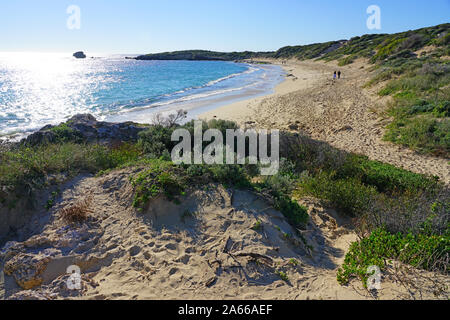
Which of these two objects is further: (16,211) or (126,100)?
(126,100)

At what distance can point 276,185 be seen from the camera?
5.27m

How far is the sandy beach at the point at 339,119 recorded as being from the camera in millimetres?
9289

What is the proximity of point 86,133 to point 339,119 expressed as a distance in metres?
12.5

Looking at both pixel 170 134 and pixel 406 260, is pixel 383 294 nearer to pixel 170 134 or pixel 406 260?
pixel 406 260

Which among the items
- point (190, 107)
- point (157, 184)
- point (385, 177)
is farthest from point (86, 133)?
point (190, 107)

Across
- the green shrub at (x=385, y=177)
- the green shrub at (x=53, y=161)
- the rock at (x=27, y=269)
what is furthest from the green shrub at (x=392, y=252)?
the green shrub at (x=53, y=161)

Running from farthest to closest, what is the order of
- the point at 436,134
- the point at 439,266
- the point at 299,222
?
the point at 436,134, the point at 299,222, the point at 439,266

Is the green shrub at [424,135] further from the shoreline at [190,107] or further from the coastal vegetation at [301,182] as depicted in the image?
the shoreline at [190,107]

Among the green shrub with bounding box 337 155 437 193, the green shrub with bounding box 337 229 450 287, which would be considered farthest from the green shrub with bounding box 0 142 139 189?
the green shrub with bounding box 337 155 437 193

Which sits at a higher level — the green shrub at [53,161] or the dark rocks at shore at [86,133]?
the dark rocks at shore at [86,133]

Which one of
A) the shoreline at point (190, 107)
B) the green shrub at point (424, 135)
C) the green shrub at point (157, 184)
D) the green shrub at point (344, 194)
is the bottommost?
the green shrub at point (344, 194)

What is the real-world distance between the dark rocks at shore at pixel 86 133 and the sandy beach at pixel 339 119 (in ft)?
17.6

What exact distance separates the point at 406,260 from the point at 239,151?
4.98 metres
